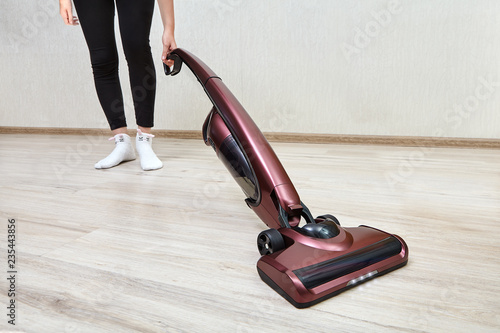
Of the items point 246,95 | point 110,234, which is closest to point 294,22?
point 246,95

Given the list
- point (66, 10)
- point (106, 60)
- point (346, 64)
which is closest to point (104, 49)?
point (106, 60)

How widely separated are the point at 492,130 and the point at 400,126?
0.34 m

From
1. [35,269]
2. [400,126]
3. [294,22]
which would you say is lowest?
[400,126]

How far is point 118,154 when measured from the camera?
1436 millimetres

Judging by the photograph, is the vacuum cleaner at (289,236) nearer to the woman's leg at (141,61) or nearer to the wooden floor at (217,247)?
the wooden floor at (217,247)

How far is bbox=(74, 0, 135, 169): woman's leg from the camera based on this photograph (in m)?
1.29

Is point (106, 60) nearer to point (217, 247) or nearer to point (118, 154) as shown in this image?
point (118, 154)

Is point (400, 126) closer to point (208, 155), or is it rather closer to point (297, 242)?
point (208, 155)

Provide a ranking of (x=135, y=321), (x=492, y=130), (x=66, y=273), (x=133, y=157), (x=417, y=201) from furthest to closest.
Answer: (x=492, y=130), (x=133, y=157), (x=417, y=201), (x=66, y=273), (x=135, y=321)

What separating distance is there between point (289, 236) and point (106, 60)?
1028mm

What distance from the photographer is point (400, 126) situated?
1746 mm

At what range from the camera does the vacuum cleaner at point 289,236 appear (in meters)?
0.53

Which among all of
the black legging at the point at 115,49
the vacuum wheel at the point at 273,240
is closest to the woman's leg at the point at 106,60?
the black legging at the point at 115,49

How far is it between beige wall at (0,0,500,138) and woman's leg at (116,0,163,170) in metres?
0.66
